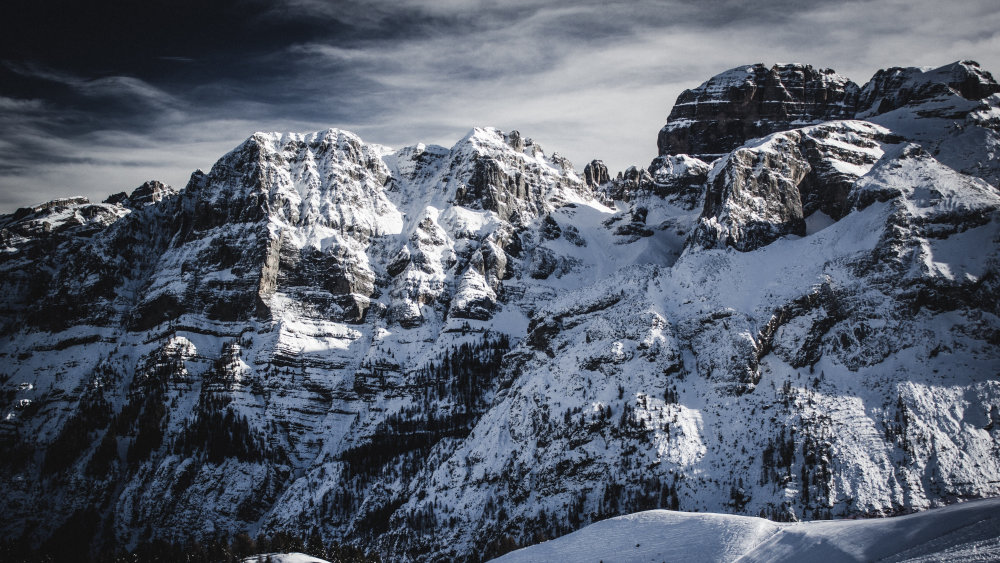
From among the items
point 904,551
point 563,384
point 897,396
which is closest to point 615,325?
point 563,384

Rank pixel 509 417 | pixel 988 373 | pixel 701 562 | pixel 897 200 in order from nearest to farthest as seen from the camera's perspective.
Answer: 1. pixel 701 562
2. pixel 988 373
3. pixel 897 200
4. pixel 509 417

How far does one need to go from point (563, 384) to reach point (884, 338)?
63573 millimetres

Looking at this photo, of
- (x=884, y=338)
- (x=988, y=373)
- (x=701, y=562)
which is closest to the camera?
(x=701, y=562)

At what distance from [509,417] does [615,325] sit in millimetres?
30794

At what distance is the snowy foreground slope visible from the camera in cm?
9438

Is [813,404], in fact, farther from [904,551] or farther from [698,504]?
[904,551]

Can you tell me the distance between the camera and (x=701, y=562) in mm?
112875

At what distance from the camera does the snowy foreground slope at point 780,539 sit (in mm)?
94375

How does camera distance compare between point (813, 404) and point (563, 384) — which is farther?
point (563, 384)

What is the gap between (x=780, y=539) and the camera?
114438 millimetres

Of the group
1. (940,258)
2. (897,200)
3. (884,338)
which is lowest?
(884,338)

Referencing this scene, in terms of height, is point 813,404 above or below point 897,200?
below

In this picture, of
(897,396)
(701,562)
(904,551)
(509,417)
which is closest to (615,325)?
(509,417)

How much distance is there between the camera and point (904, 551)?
96.9 m
